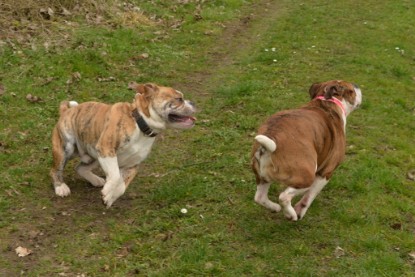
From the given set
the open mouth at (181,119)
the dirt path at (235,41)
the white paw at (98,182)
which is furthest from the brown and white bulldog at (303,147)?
the dirt path at (235,41)

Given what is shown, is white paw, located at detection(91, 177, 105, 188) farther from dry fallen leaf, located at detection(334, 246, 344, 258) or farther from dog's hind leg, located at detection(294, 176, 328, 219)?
dry fallen leaf, located at detection(334, 246, 344, 258)

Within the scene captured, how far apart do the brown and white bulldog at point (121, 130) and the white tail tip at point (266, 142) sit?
1068 mm

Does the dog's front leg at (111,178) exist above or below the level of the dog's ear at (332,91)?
below

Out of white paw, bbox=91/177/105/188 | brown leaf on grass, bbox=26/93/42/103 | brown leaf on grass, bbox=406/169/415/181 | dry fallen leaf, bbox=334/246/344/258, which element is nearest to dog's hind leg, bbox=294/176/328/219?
dry fallen leaf, bbox=334/246/344/258

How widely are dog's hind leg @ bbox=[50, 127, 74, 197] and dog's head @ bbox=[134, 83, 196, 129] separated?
40.2 inches

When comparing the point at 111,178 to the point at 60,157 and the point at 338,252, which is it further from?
the point at 338,252

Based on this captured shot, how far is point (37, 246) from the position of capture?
212 inches

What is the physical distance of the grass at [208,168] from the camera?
5340mm

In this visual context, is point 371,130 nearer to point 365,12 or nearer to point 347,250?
point 347,250

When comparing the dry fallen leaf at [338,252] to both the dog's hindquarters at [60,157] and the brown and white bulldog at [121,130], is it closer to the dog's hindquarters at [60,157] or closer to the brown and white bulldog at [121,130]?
the brown and white bulldog at [121,130]

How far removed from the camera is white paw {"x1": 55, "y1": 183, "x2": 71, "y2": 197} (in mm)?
6254

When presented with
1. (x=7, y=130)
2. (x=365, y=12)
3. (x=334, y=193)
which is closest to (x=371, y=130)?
(x=334, y=193)

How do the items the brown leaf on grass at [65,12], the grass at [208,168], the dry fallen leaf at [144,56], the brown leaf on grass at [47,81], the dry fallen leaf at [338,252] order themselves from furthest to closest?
the brown leaf on grass at [65,12]
the dry fallen leaf at [144,56]
the brown leaf on grass at [47,81]
the dry fallen leaf at [338,252]
the grass at [208,168]

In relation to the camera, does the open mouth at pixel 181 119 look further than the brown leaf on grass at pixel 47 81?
No
